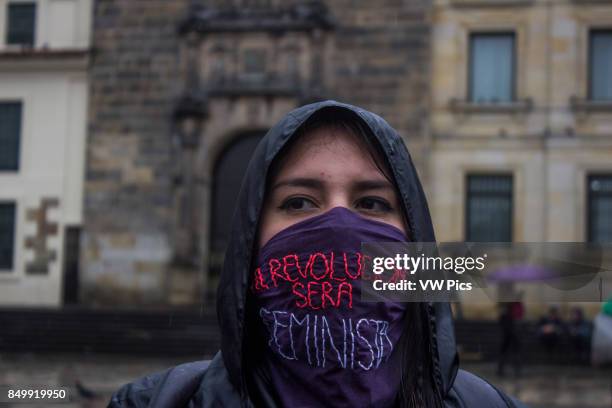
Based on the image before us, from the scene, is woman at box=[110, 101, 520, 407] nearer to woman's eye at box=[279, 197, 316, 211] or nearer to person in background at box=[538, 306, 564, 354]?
woman's eye at box=[279, 197, 316, 211]

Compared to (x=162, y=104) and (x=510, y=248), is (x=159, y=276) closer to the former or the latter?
(x=162, y=104)

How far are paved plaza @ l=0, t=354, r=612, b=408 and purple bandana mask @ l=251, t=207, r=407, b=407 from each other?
970 centimetres

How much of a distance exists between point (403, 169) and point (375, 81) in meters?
23.4

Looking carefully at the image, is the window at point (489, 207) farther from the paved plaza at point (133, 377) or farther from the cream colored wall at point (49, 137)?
the cream colored wall at point (49, 137)

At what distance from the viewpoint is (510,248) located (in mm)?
1930

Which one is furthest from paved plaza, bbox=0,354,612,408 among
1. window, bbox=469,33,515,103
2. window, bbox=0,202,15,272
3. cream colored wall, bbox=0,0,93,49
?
cream colored wall, bbox=0,0,93,49

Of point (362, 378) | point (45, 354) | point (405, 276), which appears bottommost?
point (45, 354)

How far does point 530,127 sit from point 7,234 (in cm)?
1472

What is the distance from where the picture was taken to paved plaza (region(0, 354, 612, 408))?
13750mm

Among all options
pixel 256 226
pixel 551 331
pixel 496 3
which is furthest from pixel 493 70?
pixel 256 226

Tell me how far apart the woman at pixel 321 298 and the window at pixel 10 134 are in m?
26.7

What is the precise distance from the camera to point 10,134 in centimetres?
2797

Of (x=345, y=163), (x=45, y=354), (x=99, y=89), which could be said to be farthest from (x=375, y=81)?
(x=345, y=163)

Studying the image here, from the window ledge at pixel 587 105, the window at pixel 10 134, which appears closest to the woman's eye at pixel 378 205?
the window ledge at pixel 587 105
